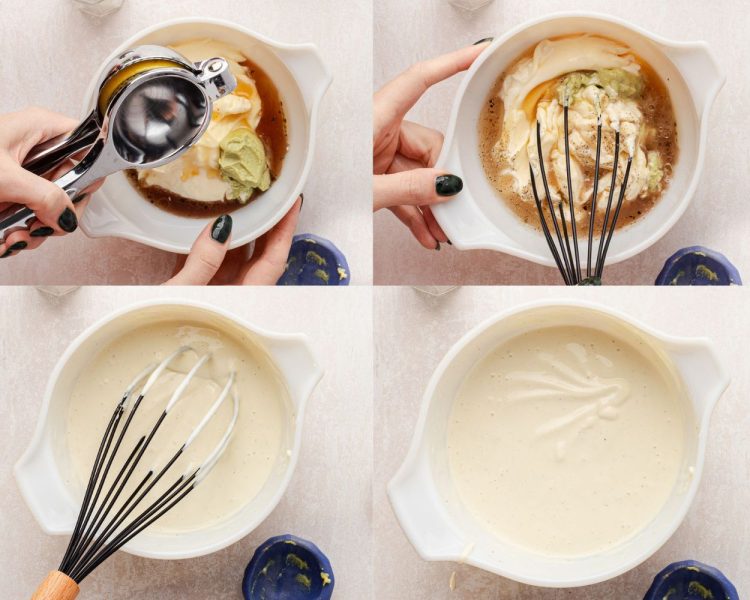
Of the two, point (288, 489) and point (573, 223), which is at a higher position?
point (573, 223)

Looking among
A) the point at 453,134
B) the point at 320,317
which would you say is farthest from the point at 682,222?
the point at 320,317

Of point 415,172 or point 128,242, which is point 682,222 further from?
point 128,242

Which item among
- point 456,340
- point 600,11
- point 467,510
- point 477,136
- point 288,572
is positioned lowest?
point 288,572

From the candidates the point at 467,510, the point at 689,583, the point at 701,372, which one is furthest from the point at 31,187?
the point at 689,583

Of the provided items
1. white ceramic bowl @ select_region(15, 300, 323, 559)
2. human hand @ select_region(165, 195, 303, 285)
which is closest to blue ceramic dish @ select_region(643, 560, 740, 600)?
white ceramic bowl @ select_region(15, 300, 323, 559)

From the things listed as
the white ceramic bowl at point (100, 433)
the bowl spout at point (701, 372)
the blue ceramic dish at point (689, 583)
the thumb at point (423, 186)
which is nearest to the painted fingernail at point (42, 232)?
the white ceramic bowl at point (100, 433)

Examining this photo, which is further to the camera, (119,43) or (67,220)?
(119,43)

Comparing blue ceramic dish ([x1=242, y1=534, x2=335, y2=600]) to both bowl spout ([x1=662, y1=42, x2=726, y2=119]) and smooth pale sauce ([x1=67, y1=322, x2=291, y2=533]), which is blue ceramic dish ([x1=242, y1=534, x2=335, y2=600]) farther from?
bowl spout ([x1=662, y1=42, x2=726, y2=119])

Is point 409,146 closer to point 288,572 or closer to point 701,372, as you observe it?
point 701,372
